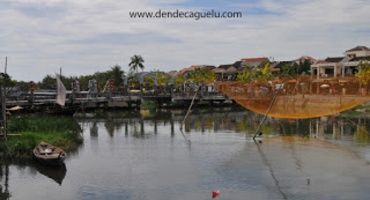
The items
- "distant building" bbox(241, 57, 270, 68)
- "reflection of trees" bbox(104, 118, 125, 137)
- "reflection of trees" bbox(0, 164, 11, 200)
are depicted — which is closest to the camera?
"reflection of trees" bbox(0, 164, 11, 200)

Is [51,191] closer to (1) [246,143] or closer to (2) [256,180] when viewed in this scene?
(2) [256,180]

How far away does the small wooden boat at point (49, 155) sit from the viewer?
22.6 meters

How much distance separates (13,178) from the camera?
70.5ft

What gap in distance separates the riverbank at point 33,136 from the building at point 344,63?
178ft

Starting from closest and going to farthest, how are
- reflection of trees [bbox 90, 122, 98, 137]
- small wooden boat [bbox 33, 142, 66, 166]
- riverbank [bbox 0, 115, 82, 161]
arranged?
1. small wooden boat [bbox 33, 142, 66, 166]
2. riverbank [bbox 0, 115, 82, 161]
3. reflection of trees [bbox 90, 122, 98, 137]

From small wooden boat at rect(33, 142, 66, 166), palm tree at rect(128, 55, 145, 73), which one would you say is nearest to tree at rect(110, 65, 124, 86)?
palm tree at rect(128, 55, 145, 73)

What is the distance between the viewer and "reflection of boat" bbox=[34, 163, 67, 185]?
2170 cm

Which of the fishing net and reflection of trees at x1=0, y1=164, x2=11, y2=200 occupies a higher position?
the fishing net

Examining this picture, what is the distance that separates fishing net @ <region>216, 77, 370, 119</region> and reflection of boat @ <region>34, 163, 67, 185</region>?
14109 mm

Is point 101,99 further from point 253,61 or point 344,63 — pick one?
point 253,61

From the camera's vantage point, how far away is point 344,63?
3211 inches

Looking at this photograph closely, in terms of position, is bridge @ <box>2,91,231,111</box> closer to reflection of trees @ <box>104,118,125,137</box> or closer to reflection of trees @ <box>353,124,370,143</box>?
reflection of trees @ <box>104,118,125,137</box>

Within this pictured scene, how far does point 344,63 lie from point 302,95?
51854mm

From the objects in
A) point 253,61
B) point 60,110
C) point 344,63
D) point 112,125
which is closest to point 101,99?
point 60,110
